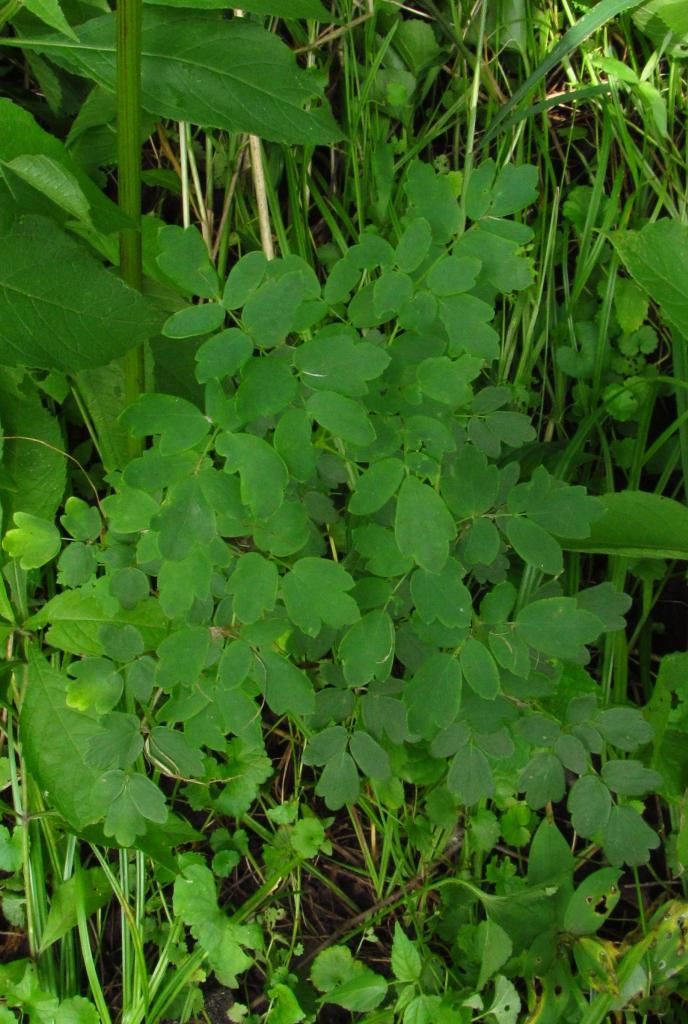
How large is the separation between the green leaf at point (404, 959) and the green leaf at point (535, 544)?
820 millimetres

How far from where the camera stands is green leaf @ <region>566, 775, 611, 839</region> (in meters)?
1.39

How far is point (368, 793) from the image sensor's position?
173 cm

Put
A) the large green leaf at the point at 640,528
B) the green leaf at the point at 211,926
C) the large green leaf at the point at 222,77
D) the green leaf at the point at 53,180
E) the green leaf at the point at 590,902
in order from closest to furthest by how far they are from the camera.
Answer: the green leaf at the point at 53,180 < the large green leaf at the point at 222,77 < the large green leaf at the point at 640,528 < the green leaf at the point at 590,902 < the green leaf at the point at 211,926

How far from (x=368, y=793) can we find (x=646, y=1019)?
676mm

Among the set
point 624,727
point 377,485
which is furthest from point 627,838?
point 377,485

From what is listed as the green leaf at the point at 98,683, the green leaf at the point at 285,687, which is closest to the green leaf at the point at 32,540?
the green leaf at the point at 98,683

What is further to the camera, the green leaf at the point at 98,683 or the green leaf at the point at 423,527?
the green leaf at the point at 98,683

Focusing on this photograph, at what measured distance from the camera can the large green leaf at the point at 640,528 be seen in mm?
1420

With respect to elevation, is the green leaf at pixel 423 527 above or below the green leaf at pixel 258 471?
below

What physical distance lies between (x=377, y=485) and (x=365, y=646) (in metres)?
0.23

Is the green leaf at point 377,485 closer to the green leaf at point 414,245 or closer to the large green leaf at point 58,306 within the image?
the green leaf at point 414,245

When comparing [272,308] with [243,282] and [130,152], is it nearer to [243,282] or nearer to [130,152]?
[243,282]

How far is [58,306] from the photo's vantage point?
117 centimetres

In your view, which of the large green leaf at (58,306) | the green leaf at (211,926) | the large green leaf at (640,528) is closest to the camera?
the large green leaf at (58,306)
